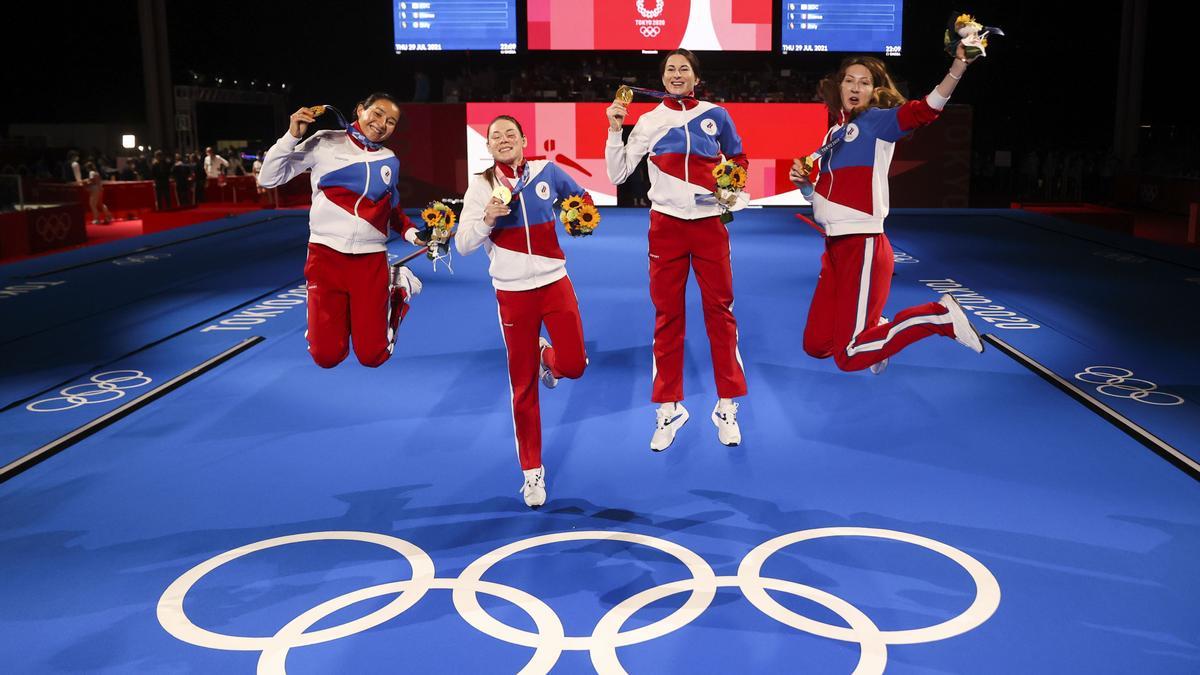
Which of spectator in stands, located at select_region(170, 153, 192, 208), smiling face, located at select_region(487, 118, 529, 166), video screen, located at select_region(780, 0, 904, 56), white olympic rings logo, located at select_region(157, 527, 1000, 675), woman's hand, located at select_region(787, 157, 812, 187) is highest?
video screen, located at select_region(780, 0, 904, 56)

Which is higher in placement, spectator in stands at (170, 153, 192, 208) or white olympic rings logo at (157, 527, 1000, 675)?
spectator in stands at (170, 153, 192, 208)

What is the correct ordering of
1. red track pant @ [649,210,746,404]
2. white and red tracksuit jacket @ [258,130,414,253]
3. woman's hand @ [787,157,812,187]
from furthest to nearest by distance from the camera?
white and red tracksuit jacket @ [258,130,414,253] < red track pant @ [649,210,746,404] < woman's hand @ [787,157,812,187]

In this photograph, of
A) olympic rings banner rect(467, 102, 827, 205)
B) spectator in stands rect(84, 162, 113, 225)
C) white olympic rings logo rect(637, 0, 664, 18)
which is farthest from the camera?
olympic rings banner rect(467, 102, 827, 205)

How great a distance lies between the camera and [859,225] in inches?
191

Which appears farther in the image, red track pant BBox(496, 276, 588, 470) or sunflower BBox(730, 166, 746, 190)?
sunflower BBox(730, 166, 746, 190)

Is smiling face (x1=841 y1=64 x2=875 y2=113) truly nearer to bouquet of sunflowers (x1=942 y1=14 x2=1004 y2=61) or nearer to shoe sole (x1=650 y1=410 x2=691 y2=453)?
bouquet of sunflowers (x1=942 y1=14 x2=1004 y2=61)

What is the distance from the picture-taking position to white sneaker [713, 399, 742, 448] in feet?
16.7

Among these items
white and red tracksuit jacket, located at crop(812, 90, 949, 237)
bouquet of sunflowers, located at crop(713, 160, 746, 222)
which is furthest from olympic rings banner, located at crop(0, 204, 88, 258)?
white and red tracksuit jacket, located at crop(812, 90, 949, 237)

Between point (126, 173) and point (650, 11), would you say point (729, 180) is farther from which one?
point (126, 173)

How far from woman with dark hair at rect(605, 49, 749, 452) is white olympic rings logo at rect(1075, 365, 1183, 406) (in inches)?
100

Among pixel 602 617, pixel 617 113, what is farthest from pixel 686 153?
pixel 602 617

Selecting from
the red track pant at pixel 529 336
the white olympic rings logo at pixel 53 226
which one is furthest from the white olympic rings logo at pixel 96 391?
the white olympic rings logo at pixel 53 226

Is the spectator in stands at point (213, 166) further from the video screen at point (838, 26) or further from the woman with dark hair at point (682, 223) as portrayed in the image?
the woman with dark hair at point (682, 223)

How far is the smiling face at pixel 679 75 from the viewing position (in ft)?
16.0
